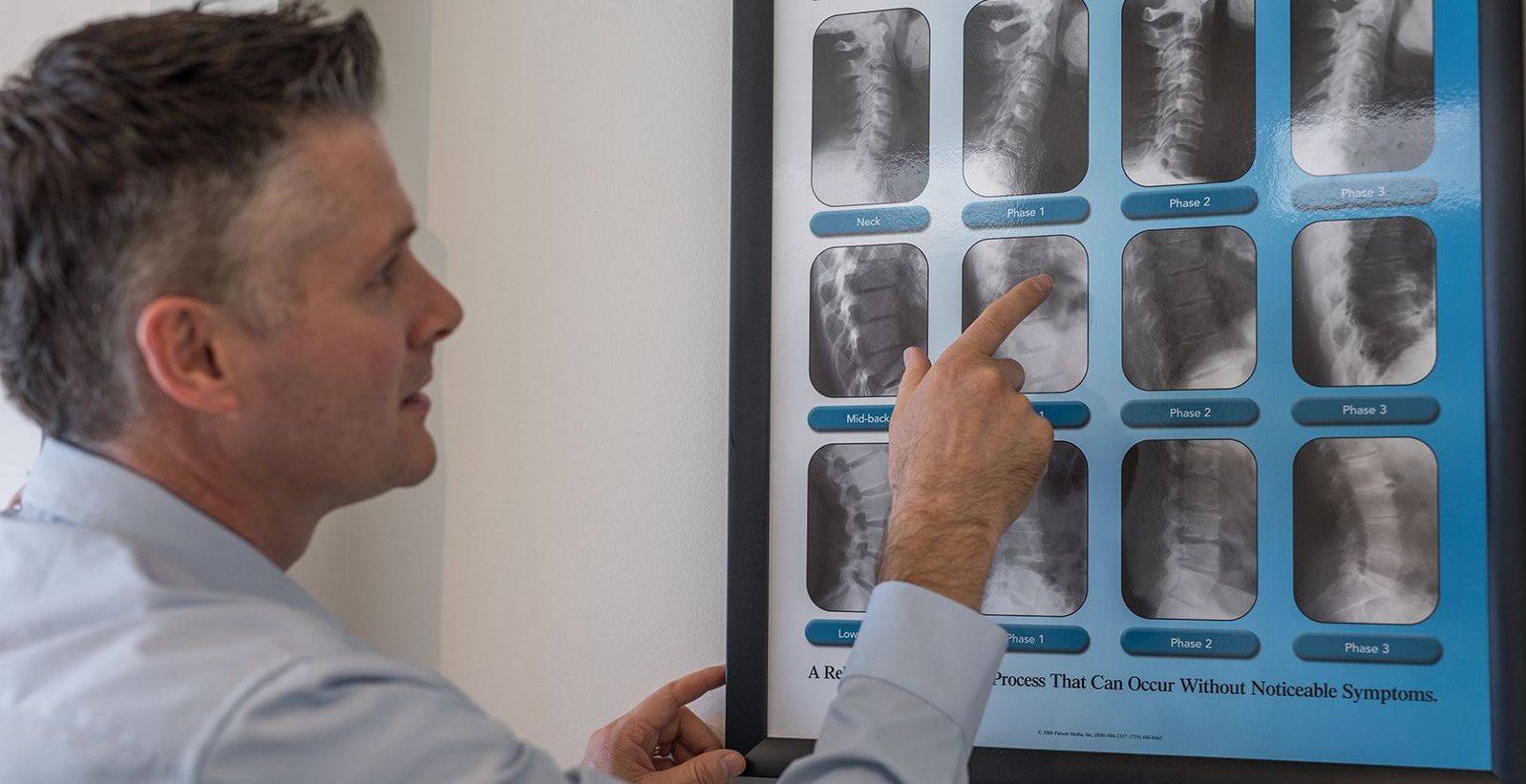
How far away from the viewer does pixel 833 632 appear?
0.99m

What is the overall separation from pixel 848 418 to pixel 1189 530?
260 millimetres

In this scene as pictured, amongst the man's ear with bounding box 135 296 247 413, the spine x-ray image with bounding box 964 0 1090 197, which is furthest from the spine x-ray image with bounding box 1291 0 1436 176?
the man's ear with bounding box 135 296 247 413

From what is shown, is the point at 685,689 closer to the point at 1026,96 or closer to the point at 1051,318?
the point at 1051,318

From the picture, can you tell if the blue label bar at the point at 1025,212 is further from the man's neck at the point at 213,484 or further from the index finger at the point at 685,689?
the man's neck at the point at 213,484

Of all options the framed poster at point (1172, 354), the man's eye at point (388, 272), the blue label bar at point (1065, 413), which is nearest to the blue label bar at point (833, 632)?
the framed poster at point (1172, 354)

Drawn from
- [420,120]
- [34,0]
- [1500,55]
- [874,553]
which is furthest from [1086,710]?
[34,0]

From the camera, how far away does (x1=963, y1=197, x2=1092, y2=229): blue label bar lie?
0.94 metres

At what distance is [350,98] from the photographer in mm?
767

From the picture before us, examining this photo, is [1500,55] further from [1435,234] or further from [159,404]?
[159,404]

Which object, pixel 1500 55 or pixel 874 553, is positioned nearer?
pixel 1500 55

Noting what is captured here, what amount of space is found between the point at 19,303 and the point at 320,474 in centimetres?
19

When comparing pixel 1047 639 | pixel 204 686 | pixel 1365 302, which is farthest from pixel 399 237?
pixel 1365 302

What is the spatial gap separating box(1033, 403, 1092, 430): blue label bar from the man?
0.46 ft

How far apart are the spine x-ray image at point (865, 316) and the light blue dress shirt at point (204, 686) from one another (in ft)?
0.95
